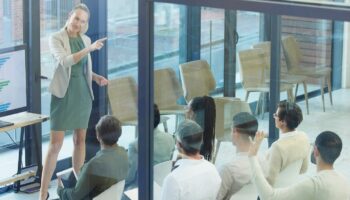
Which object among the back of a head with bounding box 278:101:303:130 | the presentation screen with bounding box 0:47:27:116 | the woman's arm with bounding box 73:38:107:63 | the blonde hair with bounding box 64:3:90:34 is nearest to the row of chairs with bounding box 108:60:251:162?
the back of a head with bounding box 278:101:303:130

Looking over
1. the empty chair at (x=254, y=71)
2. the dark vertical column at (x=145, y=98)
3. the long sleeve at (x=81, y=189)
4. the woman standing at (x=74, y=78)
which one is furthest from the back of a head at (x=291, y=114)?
the woman standing at (x=74, y=78)

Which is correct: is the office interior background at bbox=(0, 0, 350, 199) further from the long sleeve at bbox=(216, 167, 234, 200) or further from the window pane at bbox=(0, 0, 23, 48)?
the window pane at bbox=(0, 0, 23, 48)

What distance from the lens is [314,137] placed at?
4.67 metres

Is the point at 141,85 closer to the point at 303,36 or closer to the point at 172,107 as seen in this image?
the point at 172,107

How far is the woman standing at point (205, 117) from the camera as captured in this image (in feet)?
16.6

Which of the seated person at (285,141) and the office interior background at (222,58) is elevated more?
the office interior background at (222,58)

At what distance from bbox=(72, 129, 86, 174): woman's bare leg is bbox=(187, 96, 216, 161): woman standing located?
124cm

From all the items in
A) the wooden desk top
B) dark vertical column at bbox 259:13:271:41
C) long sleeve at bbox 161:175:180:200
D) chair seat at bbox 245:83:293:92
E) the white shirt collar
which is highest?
dark vertical column at bbox 259:13:271:41

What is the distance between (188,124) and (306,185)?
2.80 feet

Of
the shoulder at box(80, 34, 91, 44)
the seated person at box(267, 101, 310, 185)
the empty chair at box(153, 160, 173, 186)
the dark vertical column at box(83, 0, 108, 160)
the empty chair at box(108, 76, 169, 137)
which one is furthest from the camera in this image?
the shoulder at box(80, 34, 91, 44)

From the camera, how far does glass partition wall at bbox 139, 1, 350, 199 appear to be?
4.65 metres

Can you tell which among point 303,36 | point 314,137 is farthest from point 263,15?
point 314,137

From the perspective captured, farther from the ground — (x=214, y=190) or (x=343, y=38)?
(x=343, y=38)

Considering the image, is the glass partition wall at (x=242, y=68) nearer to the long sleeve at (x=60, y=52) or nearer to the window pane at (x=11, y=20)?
the long sleeve at (x=60, y=52)
